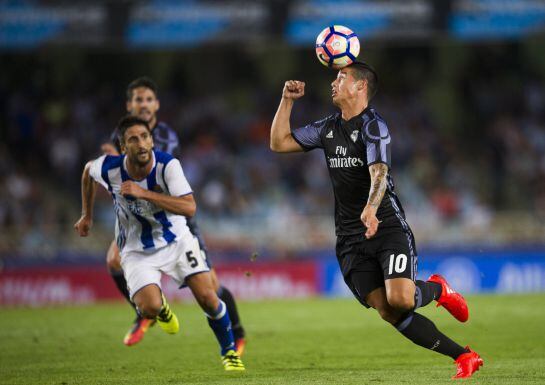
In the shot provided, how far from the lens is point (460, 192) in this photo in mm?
20609

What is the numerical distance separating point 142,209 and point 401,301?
2.39m

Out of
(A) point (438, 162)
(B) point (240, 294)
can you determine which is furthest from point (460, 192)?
(B) point (240, 294)

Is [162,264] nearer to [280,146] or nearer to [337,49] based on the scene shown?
[280,146]

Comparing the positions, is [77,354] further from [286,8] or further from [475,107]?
[475,107]

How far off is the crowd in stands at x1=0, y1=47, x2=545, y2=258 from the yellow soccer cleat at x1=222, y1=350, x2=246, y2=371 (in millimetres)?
10328

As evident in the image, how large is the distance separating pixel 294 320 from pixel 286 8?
7726 millimetres

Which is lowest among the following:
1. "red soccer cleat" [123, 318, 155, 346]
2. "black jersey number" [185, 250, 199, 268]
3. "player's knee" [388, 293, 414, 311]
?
"red soccer cleat" [123, 318, 155, 346]

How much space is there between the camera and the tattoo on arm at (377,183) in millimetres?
7340

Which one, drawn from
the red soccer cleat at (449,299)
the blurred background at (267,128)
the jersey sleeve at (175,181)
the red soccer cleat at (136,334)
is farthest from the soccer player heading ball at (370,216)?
the blurred background at (267,128)

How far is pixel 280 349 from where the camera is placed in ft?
33.7

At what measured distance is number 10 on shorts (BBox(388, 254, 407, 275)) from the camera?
24.7 ft

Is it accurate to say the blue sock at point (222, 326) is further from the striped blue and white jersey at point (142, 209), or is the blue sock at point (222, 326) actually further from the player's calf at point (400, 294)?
the player's calf at point (400, 294)

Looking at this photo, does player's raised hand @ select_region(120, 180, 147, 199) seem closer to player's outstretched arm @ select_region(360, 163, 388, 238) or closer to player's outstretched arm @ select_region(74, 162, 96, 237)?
player's outstretched arm @ select_region(74, 162, 96, 237)

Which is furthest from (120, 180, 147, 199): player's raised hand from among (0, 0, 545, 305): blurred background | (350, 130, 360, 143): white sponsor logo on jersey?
(0, 0, 545, 305): blurred background
